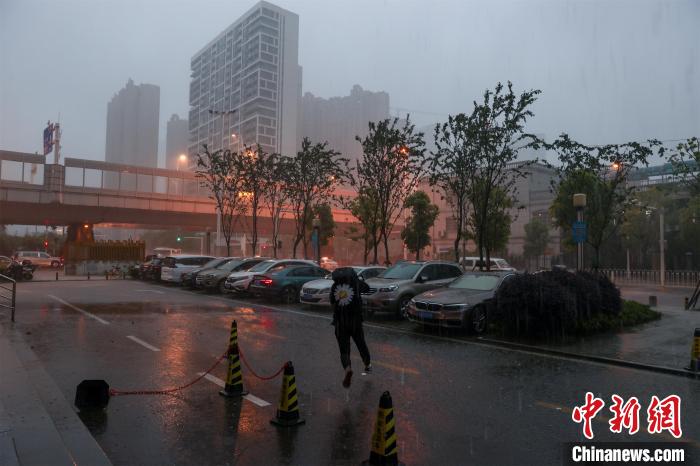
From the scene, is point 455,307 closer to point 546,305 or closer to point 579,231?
point 546,305

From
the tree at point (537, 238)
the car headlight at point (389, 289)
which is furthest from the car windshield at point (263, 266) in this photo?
the tree at point (537, 238)

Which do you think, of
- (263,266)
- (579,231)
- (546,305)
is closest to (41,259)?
(263,266)

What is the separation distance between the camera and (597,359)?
1009cm

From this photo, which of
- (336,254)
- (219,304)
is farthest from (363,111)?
(219,304)

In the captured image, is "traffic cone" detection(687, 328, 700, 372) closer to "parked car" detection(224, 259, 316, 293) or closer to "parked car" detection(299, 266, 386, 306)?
"parked car" detection(299, 266, 386, 306)

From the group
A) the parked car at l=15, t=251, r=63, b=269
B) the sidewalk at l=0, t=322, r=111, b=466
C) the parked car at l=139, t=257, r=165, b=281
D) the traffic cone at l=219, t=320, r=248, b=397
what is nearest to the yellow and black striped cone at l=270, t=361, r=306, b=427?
the traffic cone at l=219, t=320, r=248, b=397

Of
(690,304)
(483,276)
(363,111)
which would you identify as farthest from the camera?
(363,111)

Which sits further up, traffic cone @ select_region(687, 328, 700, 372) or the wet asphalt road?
traffic cone @ select_region(687, 328, 700, 372)

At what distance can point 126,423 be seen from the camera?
612 cm

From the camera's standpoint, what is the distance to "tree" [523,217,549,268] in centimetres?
5224

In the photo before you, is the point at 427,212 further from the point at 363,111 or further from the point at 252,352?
the point at 363,111

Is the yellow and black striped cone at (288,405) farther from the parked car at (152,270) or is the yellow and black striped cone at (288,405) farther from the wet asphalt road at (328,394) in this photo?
the parked car at (152,270)

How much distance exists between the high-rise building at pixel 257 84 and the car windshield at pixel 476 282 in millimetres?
106910

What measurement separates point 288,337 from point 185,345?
225 cm
